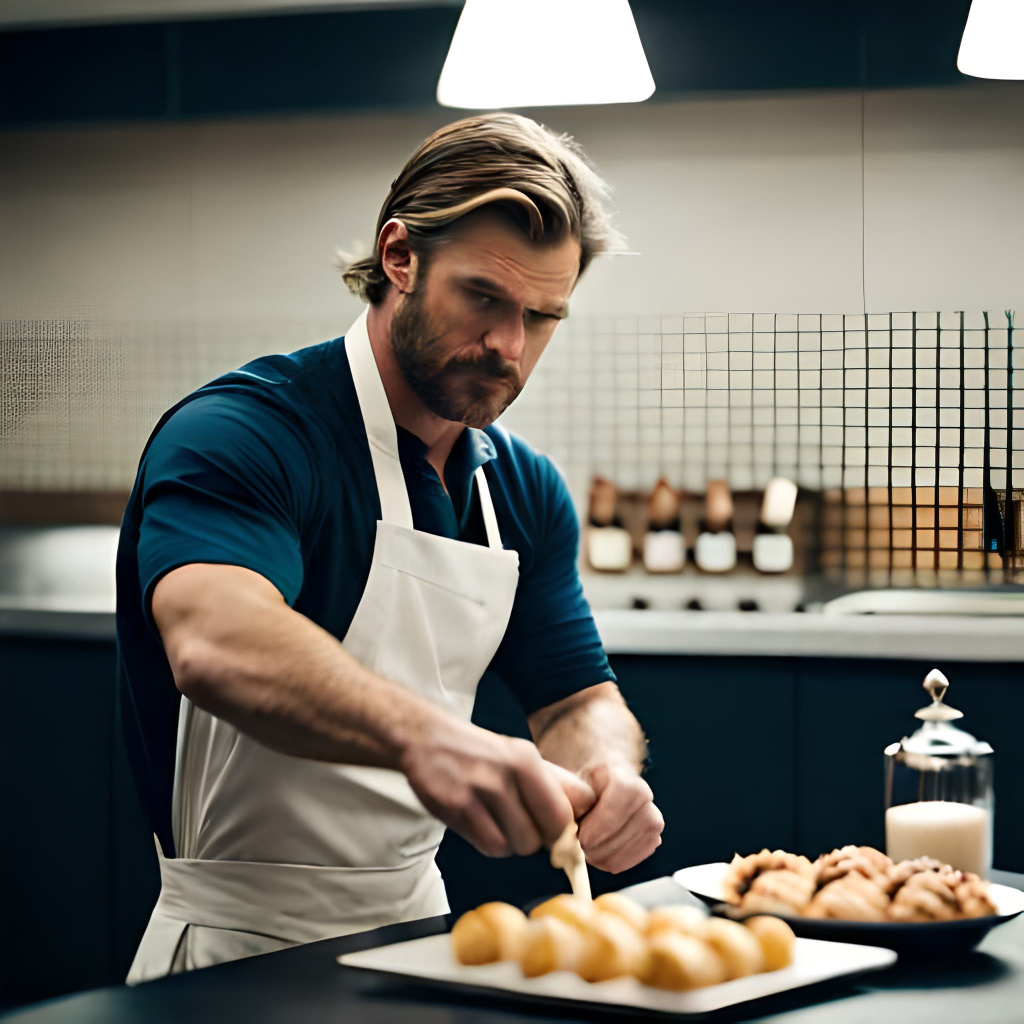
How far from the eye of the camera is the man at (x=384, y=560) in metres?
1.09

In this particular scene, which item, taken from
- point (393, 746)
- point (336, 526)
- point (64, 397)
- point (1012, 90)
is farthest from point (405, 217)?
point (1012, 90)

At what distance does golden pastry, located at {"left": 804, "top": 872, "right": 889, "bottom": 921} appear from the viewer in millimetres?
907

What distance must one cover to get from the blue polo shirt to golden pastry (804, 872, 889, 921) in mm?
462

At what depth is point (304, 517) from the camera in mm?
1198

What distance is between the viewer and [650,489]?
2.28m

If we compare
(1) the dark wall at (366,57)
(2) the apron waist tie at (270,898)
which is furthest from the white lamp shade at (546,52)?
(2) the apron waist tie at (270,898)

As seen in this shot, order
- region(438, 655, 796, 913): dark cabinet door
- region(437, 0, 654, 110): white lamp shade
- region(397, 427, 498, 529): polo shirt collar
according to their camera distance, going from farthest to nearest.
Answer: region(438, 655, 796, 913): dark cabinet door < region(437, 0, 654, 110): white lamp shade < region(397, 427, 498, 529): polo shirt collar

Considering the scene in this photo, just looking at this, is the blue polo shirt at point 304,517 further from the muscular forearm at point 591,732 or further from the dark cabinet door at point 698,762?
the dark cabinet door at point 698,762

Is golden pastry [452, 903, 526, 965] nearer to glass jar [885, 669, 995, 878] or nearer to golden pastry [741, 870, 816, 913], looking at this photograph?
golden pastry [741, 870, 816, 913]

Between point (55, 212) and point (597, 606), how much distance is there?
1.08m

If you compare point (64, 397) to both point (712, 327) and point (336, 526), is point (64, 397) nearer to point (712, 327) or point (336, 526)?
point (336, 526)

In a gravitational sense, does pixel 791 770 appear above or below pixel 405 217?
below

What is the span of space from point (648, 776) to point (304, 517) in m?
1.06

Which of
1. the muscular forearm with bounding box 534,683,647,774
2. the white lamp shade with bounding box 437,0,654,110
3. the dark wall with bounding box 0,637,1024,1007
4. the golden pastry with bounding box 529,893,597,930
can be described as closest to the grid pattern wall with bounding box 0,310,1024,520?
the dark wall with bounding box 0,637,1024,1007
